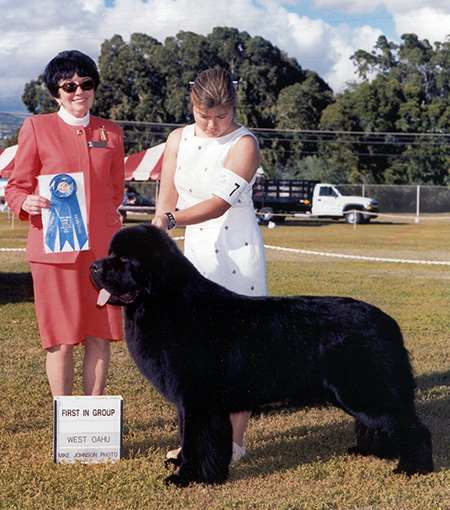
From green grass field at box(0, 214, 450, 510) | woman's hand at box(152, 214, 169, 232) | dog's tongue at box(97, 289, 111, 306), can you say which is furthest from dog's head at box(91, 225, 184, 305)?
green grass field at box(0, 214, 450, 510)

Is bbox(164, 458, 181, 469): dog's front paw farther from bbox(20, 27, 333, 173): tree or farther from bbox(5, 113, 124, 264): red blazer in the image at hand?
bbox(20, 27, 333, 173): tree

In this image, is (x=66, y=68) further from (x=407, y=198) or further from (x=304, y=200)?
(x=407, y=198)

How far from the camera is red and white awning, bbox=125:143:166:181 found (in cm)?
2455

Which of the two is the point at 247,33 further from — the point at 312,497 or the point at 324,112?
the point at 312,497

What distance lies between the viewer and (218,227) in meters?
3.51

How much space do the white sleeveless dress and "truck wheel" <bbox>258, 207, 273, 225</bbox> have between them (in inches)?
1046

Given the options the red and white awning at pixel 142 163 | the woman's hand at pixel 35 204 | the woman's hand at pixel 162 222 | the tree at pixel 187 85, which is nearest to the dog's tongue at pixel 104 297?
the woman's hand at pixel 162 222

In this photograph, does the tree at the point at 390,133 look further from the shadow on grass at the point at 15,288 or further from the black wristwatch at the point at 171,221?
the black wristwatch at the point at 171,221

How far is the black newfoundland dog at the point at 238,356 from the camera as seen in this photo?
3084mm

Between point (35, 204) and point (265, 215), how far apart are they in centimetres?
2763

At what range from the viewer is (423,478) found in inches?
132

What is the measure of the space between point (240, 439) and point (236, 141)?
175cm

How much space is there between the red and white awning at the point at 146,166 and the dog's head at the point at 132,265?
2098 cm

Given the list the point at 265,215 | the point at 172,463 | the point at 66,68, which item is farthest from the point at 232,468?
the point at 265,215
